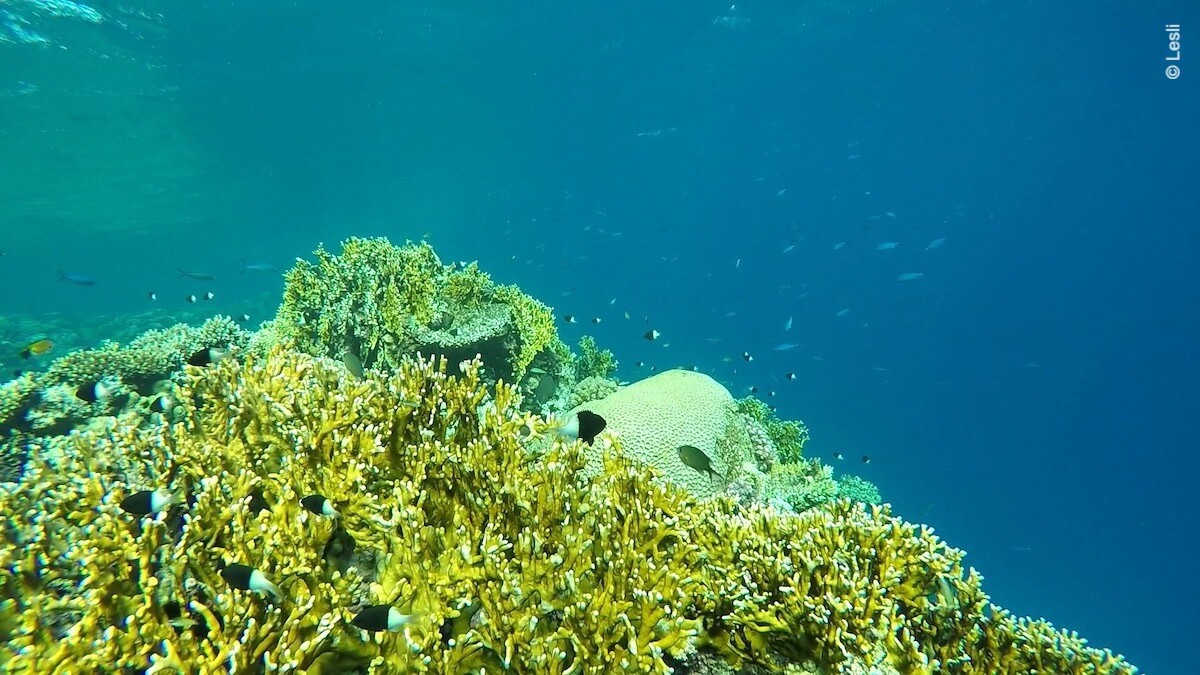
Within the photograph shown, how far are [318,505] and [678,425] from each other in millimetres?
5133

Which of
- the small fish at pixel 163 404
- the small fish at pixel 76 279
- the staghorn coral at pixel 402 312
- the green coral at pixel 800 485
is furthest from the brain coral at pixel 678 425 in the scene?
the small fish at pixel 76 279

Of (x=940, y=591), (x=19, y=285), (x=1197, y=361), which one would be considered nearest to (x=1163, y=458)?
(x=1197, y=361)

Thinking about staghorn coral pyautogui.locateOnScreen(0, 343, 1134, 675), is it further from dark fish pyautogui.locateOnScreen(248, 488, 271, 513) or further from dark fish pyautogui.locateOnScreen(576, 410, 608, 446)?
dark fish pyautogui.locateOnScreen(576, 410, 608, 446)

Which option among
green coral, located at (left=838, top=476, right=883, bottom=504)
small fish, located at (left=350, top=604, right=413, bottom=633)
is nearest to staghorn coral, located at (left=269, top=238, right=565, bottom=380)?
small fish, located at (left=350, top=604, right=413, bottom=633)

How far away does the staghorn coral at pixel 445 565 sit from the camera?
2.73m

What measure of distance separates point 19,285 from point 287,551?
212467 millimetres

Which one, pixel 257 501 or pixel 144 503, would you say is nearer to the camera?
pixel 144 503

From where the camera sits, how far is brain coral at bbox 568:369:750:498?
278 inches

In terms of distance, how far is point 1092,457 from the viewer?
101m

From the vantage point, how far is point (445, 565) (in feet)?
10.3

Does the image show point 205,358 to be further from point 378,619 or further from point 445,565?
point 378,619

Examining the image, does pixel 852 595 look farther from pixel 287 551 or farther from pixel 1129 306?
pixel 1129 306

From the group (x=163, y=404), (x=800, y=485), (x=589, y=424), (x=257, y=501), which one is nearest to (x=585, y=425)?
(x=589, y=424)

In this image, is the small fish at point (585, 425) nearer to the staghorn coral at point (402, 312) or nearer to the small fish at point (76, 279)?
the staghorn coral at point (402, 312)
